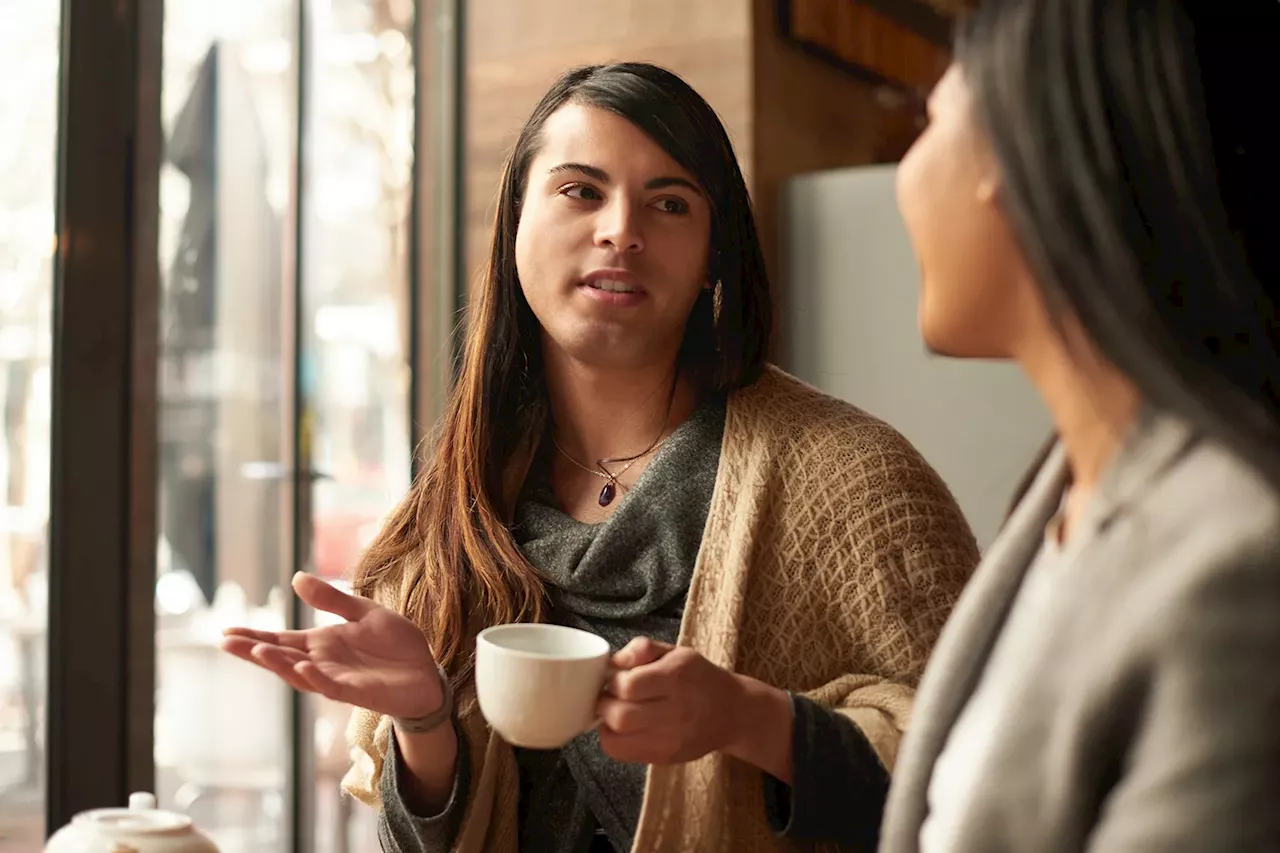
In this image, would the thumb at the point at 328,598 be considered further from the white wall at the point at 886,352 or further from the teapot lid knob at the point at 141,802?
the white wall at the point at 886,352

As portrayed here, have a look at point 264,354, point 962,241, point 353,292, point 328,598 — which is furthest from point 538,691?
point 353,292

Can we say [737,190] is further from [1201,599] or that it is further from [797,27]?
[797,27]

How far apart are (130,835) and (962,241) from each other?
2.02ft

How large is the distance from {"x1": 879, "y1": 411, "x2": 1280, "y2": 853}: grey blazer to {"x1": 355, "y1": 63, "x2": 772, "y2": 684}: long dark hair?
755 millimetres

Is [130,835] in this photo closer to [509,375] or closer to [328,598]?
[328,598]

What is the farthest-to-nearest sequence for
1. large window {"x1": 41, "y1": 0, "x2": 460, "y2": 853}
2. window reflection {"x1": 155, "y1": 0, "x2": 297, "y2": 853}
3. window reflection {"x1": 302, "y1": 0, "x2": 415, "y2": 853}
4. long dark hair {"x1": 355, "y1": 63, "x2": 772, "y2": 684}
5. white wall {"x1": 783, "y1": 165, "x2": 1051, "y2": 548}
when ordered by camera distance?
window reflection {"x1": 302, "y1": 0, "x2": 415, "y2": 853}
white wall {"x1": 783, "y1": 165, "x2": 1051, "y2": 548}
window reflection {"x1": 155, "y1": 0, "x2": 297, "y2": 853}
large window {"x1": 41, "y1": 0, "x2": 460, "y2": 853}
long dark hair {"x1": 355, "y1": 63, "x2": 772, "y2": 684}

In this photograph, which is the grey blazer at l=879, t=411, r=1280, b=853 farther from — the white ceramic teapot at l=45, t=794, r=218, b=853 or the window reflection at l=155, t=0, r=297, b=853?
the window reflection at l=155, t=0, r=297, b=853

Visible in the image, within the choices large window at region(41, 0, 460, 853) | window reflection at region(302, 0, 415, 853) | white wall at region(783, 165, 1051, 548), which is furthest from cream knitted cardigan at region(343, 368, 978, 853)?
window reflection at region(302, 0, 415, 853)

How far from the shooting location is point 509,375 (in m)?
1.39

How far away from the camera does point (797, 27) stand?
2.82 meters

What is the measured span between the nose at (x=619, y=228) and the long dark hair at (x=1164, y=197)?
66 centimetres

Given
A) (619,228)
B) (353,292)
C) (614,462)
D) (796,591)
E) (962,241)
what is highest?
(353,292)

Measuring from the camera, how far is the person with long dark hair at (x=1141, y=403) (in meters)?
0.50

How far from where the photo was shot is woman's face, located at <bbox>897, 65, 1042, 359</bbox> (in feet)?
1.97
